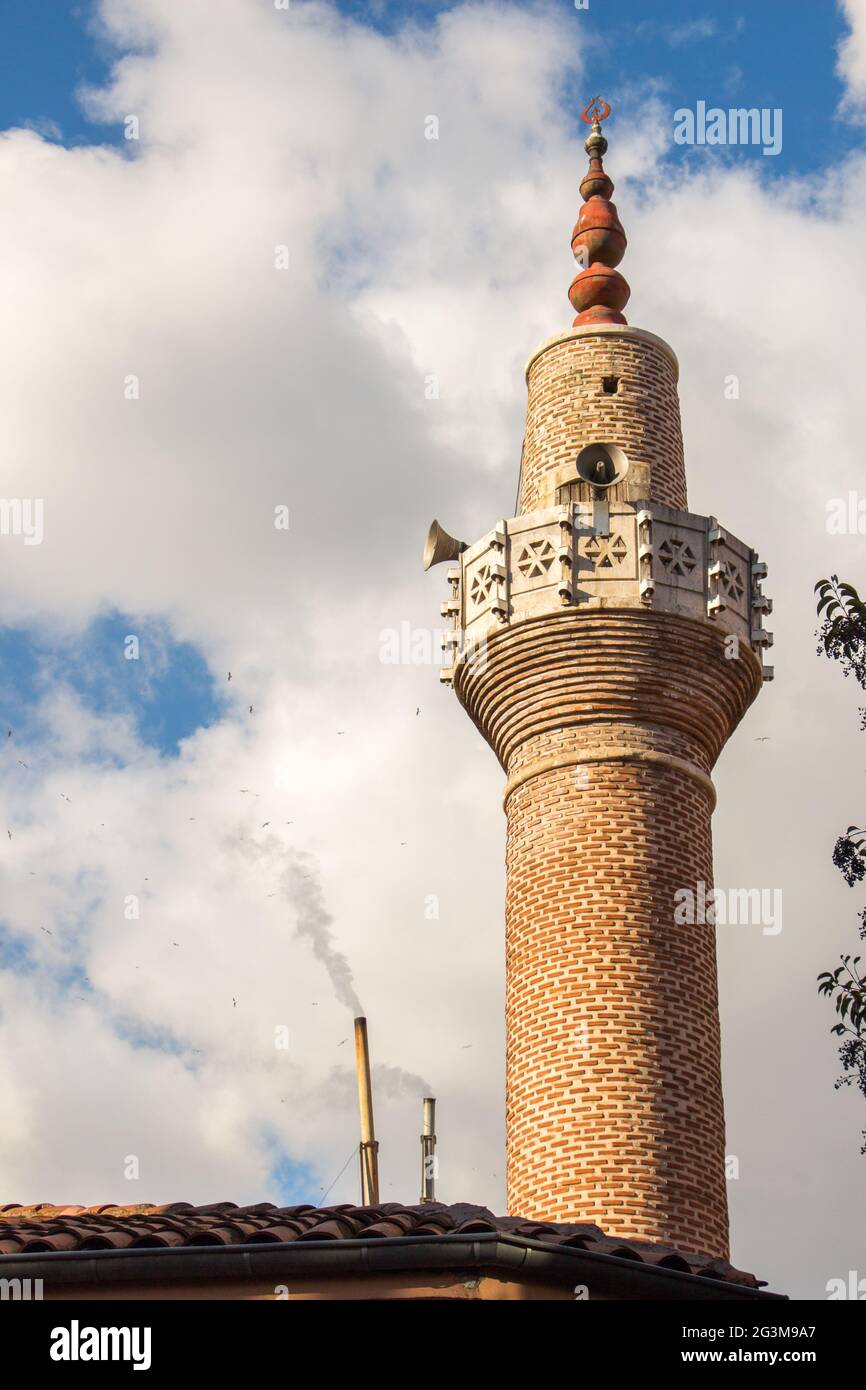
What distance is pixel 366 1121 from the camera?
2150 centimetres

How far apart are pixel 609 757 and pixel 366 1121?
6.26 meters

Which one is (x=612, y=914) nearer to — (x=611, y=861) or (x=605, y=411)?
(x=611, y=861)

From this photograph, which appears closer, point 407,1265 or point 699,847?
point 407,1265

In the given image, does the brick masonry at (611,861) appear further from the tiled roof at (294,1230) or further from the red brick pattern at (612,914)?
the tiled roof at (294,1230)

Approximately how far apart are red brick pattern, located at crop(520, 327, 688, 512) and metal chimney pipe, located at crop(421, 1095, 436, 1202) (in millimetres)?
5903

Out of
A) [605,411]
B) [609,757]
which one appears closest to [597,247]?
[605,411]

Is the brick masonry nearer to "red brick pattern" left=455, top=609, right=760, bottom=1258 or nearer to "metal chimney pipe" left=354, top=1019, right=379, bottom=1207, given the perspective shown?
"red brick pattern" left=455, top=609, right=760, bottom=1258

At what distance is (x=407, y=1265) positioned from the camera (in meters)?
10.3

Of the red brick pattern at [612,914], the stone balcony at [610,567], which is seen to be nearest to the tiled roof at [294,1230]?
the red brick pattern at [612,914]

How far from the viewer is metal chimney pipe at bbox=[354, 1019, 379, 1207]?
21.3 metres

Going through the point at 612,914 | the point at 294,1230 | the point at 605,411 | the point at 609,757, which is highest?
the point at 605,411

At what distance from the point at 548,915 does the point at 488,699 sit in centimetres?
228

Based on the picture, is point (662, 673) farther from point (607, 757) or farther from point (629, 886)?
point (629, 886)
